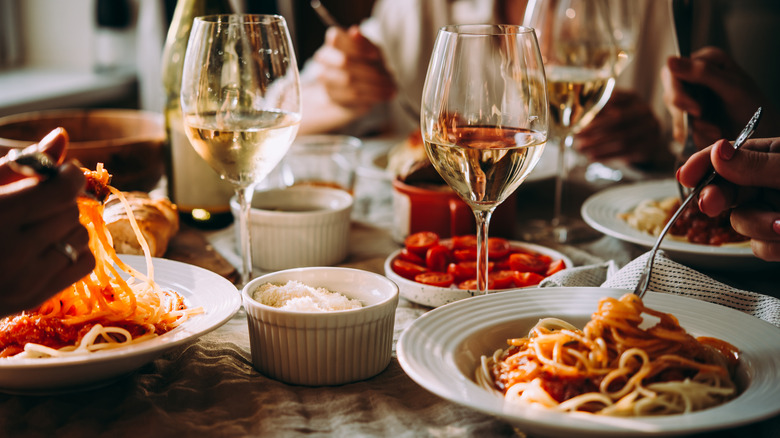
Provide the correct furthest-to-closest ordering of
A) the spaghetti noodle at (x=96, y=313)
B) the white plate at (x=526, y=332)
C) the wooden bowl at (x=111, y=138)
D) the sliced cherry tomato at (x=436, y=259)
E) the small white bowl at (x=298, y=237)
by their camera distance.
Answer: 1. the wooden bowl at (x=111, y=138)
2. the small white bowl at (x=298, y=237)
3. the sliced cherry tomato at (x=436, y=259)
4. the spaghetti noodle at (x=96, y=313)
5. the white plate at (x=526, y=332)

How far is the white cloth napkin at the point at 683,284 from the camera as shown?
3.27 feet

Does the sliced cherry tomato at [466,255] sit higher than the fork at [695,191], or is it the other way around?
the fork at [695,191]

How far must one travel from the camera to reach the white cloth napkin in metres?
1.00

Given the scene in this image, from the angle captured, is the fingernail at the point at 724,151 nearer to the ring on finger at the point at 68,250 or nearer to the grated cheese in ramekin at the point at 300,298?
the grated cheese in ramekin at the point at 300,298

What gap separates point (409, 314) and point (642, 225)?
0.54 meters

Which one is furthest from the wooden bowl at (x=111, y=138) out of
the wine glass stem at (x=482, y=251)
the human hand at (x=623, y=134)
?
the human hand at (x=623, y=134)

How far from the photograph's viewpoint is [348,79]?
2.44 m

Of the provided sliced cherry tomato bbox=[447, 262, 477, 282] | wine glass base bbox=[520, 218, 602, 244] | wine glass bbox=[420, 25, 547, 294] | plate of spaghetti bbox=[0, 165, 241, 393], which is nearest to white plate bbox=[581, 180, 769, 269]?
wine glass base bbox=[520, 218, 602, 244]

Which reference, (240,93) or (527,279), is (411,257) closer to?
(527,279)

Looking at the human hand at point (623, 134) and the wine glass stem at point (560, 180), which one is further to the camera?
the human hand at point (623, 134)

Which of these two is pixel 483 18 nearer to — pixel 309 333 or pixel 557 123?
pixel 557 123

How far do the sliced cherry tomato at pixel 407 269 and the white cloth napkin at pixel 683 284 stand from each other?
202 millimetres

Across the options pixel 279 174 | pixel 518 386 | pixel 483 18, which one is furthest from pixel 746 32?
pixel 518 386

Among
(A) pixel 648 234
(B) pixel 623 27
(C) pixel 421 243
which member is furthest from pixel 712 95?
(C) pixel 421 243
